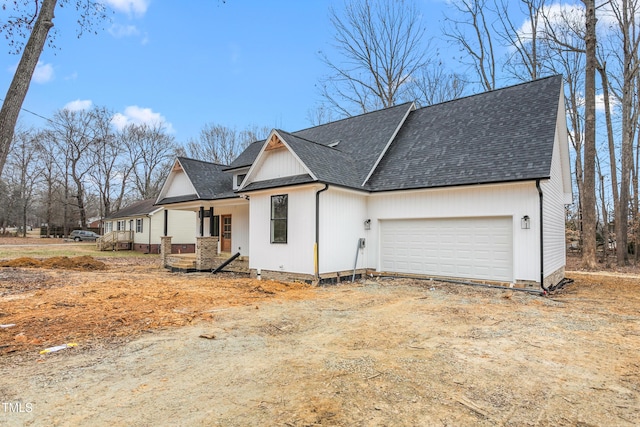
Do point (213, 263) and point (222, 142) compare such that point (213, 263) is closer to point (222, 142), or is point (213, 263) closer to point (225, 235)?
point (225, 235)

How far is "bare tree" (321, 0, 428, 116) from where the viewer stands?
78.3 feet

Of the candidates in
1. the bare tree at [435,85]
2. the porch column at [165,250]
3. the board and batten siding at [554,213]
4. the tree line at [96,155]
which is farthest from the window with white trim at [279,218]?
the tree line at [96,155]

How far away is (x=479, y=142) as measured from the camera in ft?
36.2

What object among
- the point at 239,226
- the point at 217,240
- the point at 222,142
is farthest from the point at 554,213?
the point at 222,142

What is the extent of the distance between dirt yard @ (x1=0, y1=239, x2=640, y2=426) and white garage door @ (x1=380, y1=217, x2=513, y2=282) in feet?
5.68

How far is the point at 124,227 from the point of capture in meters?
30.1

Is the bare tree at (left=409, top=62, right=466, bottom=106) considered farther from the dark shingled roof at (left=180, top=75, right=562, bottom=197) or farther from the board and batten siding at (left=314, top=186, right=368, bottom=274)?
the board and batten siding at (left=314, top=186, right=368, bottom=274)

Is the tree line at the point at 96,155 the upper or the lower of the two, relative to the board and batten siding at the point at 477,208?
upper

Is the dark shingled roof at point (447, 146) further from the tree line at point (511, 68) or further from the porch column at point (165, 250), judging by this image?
the tree line at point (511, 68)

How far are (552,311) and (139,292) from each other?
906 cm

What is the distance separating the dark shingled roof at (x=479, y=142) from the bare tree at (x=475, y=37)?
39.8 feet

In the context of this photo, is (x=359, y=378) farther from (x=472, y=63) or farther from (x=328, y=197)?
(x=472, y=63)

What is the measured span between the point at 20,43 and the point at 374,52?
21.0m

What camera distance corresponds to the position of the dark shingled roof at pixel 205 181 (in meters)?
15.2
